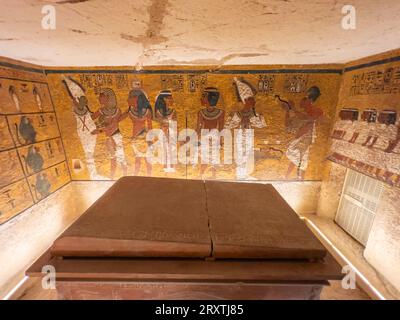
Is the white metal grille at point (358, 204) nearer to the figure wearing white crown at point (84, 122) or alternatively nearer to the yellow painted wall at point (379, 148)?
the yellow painted wall at point (379, 148)

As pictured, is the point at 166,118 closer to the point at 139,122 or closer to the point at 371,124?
the point at 139,122

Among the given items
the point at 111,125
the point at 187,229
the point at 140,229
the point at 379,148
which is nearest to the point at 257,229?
the point at 187,229

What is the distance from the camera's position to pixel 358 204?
3648mm

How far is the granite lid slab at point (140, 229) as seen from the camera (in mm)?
1072

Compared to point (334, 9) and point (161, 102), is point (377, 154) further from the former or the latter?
point (161, 102)

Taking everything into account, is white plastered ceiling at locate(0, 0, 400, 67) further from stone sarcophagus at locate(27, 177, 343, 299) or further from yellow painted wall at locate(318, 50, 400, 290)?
stone sarcophagus at locate(27, 177, 343, 299)

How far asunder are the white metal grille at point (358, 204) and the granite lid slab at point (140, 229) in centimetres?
339

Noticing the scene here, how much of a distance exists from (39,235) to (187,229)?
3.76 meters

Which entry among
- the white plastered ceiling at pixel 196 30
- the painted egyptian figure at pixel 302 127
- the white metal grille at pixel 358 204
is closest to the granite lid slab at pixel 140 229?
the white plastered ceiling at pixel 196 30

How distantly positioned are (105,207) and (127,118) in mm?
3026

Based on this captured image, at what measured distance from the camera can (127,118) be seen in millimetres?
4039

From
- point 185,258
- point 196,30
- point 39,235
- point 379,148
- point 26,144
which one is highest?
point 196,30

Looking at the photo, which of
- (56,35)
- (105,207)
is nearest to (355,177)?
(105,207)

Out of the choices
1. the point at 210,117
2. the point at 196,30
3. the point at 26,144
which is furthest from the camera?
the point at 210,117
